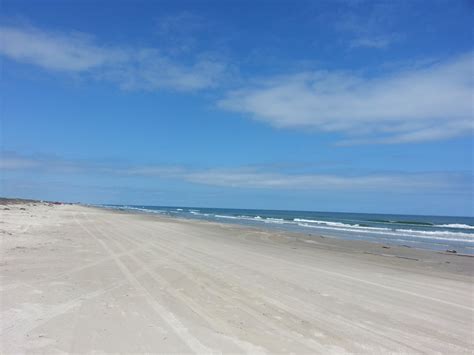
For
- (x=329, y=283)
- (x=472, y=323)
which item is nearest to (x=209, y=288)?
(x=329, y=283)

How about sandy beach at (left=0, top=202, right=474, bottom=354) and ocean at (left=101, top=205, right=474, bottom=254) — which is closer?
sandy beach at (left=0, top=202, right=474, bottom=354)

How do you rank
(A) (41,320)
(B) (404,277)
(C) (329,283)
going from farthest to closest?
(B) (404,277)
(C) (329,283)
(A) (41,320)

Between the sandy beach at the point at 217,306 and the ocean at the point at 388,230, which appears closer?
the sandy beach at the point at 217,306

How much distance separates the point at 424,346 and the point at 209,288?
14.0ft

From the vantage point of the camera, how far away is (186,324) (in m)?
5.55

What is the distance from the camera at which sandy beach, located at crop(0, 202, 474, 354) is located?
193 inches

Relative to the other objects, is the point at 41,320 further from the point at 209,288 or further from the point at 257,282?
the point at 257,282

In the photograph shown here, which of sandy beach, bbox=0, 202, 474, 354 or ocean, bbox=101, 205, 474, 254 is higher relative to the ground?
ocean, bbox=101, 205, 474, 254

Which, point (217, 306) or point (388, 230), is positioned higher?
point (388, 230)

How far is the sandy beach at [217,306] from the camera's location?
4.90m

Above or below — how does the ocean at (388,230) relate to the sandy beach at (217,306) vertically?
above

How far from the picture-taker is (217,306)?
6.69 m

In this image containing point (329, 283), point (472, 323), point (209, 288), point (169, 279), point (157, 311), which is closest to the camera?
point (157, 311)

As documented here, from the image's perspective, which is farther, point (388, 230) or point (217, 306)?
point (388, 230)
